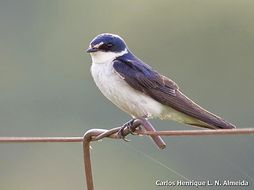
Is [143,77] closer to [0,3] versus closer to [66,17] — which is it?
[0,3]

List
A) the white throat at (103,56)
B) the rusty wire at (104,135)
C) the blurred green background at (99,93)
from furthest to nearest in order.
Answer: the blurred green background at (99,93), the white throat at (103,56), the rusty wire at (104,135)

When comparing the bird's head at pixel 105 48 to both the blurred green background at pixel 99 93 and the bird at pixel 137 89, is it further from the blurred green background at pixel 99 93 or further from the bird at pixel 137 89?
the blurred green background at pixel 99 93

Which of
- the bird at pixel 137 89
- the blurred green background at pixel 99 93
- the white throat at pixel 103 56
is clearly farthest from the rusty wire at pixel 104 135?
the blurred green background at pixel 99 93

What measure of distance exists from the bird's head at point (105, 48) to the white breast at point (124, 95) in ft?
0.30

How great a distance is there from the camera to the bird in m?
4.73

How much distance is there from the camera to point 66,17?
1723 centimetres

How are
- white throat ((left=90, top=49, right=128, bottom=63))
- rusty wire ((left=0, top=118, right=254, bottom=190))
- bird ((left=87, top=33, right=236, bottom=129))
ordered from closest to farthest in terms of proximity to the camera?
rusty wire ((left=0, top=118, right=254, bottom=190)), bird ((left=87, top=33, right=236, bottom=129)), white throat ((left=90, top=49, right=128, bottom=63))

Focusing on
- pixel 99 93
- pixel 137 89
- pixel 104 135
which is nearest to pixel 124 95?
pixel 137 89

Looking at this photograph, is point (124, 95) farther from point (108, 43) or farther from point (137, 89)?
point (108, 43)

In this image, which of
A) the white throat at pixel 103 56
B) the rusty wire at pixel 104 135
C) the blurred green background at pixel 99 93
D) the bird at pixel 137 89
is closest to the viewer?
the rusty wire at pixel 104 135

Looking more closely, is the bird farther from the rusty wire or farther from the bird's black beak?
the rusty wire

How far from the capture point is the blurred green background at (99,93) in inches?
382

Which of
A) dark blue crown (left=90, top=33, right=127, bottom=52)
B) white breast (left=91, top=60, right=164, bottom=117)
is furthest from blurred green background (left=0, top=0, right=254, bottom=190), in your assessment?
white breast (left=91, top=60, right=164, bottom=117)

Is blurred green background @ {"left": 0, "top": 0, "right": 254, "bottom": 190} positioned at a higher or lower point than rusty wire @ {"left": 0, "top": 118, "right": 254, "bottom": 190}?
lower
